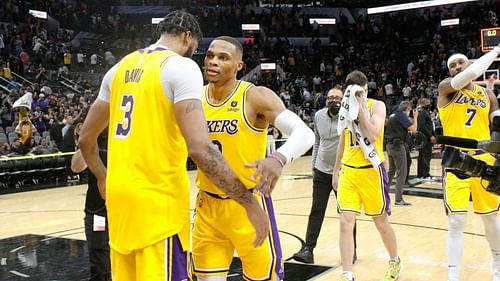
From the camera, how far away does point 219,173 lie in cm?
253

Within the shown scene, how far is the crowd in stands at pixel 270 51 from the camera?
17.6 m

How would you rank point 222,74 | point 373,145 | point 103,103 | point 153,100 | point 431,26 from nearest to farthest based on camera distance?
point 153,100
point 103,103
point 222,74
point 373,145
point 431,26

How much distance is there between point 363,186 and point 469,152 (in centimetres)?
94

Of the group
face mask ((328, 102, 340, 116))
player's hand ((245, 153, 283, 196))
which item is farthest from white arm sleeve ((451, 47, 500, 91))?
player's hand ((245, 153, 283, 196))

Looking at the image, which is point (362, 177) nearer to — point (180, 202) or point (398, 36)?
point (180, 202)

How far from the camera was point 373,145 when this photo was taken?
519 centimetres

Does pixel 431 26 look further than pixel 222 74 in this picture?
Yes

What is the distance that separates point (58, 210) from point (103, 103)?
25.7ft

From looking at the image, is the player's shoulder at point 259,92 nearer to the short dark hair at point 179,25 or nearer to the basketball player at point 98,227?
the short dark hair at point 179,25

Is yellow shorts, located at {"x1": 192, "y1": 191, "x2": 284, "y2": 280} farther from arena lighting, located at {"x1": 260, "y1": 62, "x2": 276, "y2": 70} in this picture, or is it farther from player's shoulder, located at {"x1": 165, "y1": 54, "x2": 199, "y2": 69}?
arena lighting, located at {"x1": 260, "y1": 62, "x2": 276, "y2": 70}

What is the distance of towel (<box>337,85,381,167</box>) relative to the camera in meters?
5.11

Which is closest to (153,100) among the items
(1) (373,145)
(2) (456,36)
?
(1) (373,145)

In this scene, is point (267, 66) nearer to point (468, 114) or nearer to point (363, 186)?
point (363, 186)

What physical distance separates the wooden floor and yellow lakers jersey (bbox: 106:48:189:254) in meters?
3.25
